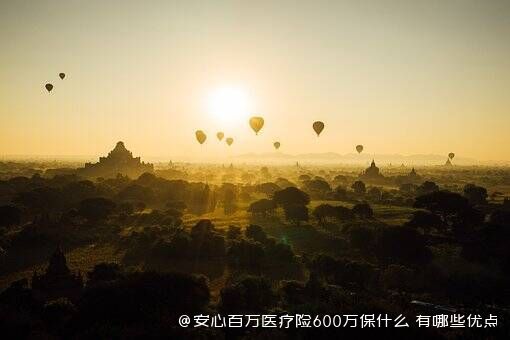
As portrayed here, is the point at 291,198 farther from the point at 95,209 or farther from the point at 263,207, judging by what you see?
the point at 95,209

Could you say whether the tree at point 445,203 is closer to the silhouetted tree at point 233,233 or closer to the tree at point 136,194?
the silhouetted tree at point 233,233

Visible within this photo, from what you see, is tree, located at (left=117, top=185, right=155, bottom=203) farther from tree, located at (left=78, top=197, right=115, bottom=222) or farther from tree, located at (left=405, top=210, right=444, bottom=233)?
tree, located at (left=405, top=210, right=444, bottom=233)

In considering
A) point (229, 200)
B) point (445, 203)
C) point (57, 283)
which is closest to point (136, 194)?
point (229, 200)

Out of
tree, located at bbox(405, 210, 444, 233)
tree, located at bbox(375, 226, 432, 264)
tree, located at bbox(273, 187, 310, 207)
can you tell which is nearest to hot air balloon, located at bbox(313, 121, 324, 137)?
tree, located at bbox(273, 187, 310, 207)

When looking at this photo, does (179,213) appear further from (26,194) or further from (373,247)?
(373,247)

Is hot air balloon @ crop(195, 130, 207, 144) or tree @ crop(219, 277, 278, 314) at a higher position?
hot air balloon @ crop(195, 130, 207, 144)

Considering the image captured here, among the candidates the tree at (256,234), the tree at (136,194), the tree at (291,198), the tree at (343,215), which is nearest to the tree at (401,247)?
the tree at (256,234)
